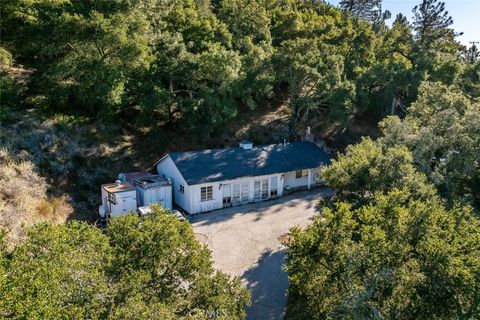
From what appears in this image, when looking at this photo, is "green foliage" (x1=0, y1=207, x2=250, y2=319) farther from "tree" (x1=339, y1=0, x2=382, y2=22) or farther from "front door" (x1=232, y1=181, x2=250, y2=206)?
"tree" (x1=339, y1=0, x2=382, y2=22)

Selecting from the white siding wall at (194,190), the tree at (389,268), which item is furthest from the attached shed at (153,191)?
the tree at (389,268)

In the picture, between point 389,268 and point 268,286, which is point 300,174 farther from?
point 389,268

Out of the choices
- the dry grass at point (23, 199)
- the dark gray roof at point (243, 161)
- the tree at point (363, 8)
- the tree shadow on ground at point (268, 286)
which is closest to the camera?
the tree shadow on ground at point (268, 286)

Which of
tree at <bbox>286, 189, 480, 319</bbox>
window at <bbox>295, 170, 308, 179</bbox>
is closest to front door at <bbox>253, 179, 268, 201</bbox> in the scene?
window at <bbox>295, 170, 308, 179</bbox>

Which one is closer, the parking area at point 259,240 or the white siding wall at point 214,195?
the parking area at point 259,240

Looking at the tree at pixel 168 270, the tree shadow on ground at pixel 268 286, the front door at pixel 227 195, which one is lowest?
the tree shadow on ground at pixel 268 286

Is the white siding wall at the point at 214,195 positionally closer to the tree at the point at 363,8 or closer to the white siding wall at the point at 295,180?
the white siding wall at the point at 295,180

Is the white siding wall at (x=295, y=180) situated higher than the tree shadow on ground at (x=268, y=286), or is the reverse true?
the white siding wall at (x=295, y=180)
